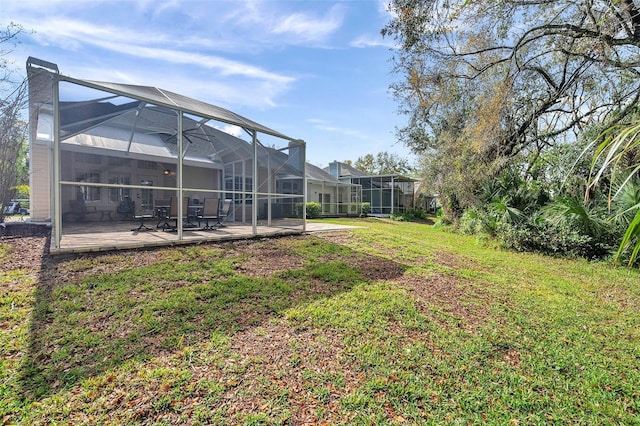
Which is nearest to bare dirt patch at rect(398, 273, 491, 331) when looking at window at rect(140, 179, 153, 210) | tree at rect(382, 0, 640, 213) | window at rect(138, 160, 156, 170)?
tree at rect(382, 0, 640, 213)

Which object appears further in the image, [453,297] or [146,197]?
[146,197]

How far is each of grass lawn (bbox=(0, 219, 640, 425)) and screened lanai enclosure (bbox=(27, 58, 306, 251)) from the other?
6.83 feet

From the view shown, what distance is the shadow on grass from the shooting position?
9.74ft

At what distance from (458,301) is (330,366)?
2.77 m

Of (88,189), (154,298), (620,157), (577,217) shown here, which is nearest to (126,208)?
(88,189)

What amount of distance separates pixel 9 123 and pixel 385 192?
21845 millimetres

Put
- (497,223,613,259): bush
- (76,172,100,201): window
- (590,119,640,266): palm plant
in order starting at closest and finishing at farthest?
(590,119,640,266): palm plant
(497,223,613,259): bush
(76,172,100,201): window

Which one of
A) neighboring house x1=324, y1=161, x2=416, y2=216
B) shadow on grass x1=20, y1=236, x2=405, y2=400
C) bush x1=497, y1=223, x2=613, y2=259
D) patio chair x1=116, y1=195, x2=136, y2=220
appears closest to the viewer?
shadow on grass x1=20, y1=236, x2=405, y2=400

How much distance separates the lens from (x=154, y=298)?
410 centimetres

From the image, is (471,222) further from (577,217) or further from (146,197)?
(146,197)

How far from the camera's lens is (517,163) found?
11.6m

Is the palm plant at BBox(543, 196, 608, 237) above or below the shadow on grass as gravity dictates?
above

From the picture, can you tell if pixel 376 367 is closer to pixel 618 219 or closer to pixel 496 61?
pixel 618 219

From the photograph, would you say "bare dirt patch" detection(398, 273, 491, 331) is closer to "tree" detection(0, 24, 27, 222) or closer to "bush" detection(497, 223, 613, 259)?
"bush" detection(497, 223, 613, 259)
